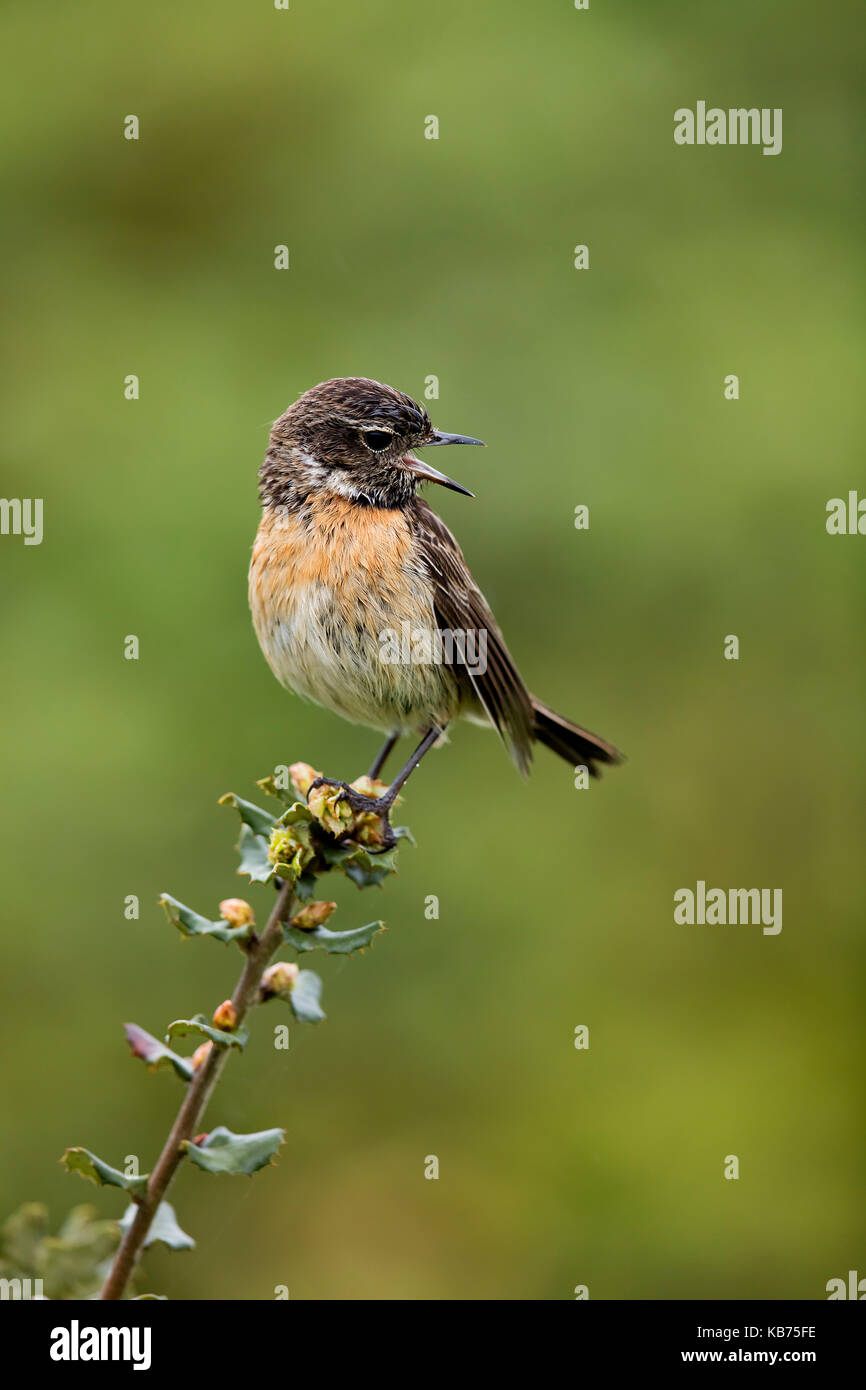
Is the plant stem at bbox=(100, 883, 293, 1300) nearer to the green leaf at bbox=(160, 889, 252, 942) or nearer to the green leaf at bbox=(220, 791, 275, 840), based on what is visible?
the green leaf at bbox=(160, 889, 252, 942)

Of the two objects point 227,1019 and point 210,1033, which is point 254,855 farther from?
point 210,1033

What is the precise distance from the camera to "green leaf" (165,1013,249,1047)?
7.45 ft

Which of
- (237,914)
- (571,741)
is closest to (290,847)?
(237,914)

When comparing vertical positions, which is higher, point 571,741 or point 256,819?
point 571,741

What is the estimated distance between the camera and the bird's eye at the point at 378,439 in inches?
174

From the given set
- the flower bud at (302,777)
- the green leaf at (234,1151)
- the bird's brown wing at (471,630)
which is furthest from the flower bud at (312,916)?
the bird's brown wing at (471,630)

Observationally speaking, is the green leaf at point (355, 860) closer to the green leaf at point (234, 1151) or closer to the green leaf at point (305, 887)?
the green leaf at point (305, 887)

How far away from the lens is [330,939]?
2.48 m

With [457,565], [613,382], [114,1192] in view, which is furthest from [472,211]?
[114,1192]

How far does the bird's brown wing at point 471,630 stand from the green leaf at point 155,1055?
1990 mm

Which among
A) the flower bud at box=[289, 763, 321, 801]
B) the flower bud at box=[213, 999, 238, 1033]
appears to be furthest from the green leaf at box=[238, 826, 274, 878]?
the flower bud at box=[289, 763, 321, 801]

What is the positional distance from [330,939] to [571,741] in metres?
2.65

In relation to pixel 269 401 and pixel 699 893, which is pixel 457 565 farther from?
pixel 699 893

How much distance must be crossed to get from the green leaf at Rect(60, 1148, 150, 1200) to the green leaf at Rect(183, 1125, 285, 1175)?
0.09 meters
